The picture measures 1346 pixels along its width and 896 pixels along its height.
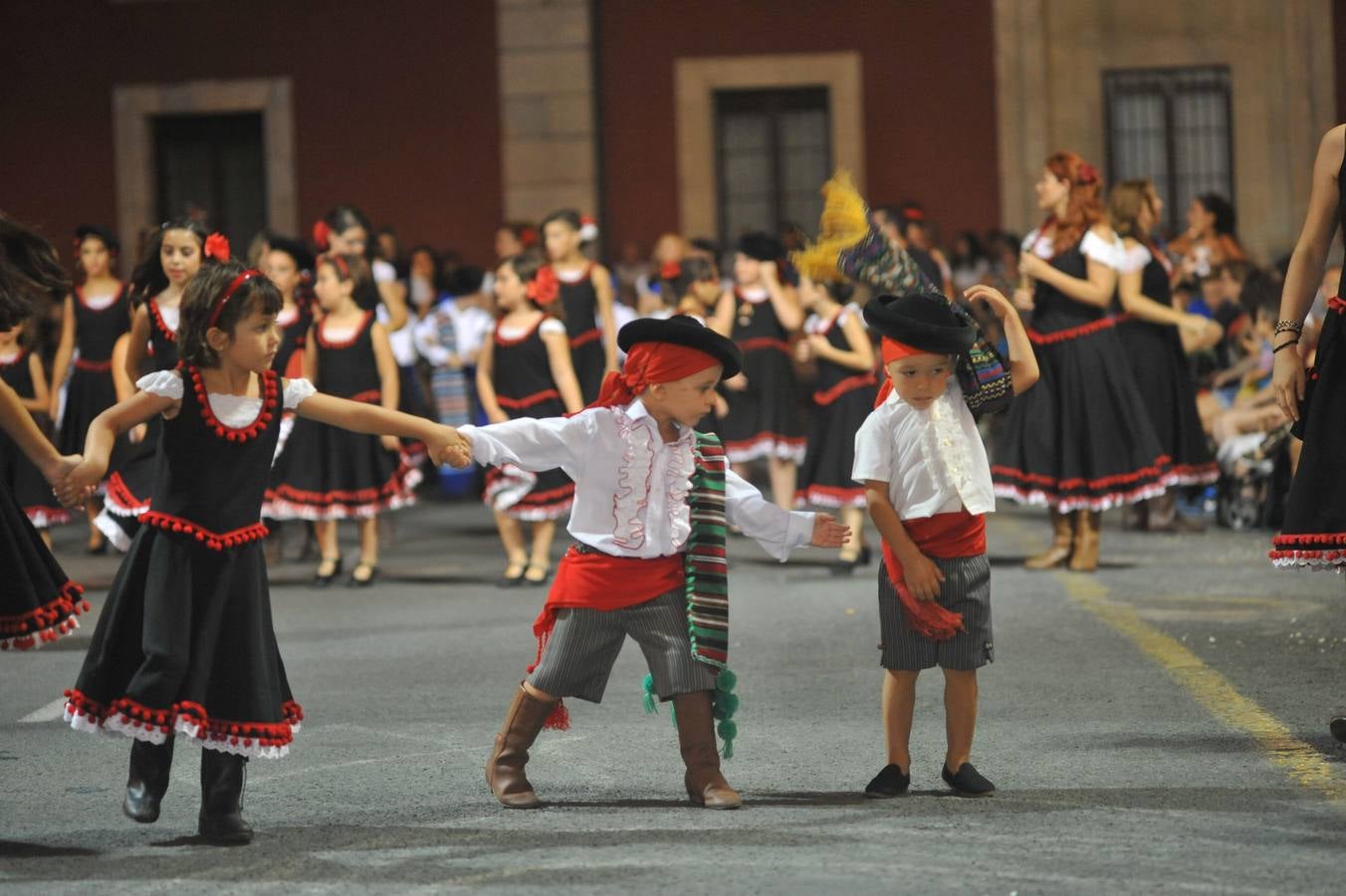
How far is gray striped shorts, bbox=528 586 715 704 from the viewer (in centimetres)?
543

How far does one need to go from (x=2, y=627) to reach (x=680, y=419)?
1812mm

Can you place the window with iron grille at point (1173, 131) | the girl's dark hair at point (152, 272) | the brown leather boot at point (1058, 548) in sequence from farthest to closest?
the window with iron grille at point (1173, 131) < the brown leather boot at point (1058, 548) < the girl's dark hair at point (152, 272)

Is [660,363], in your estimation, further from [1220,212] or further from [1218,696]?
[1220,212]

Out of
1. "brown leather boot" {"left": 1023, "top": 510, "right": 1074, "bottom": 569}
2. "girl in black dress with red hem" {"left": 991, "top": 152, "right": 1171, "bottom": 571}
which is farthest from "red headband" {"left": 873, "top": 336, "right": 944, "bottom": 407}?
"brown leather boot" {"left": 1023, "top": 510, "right": 1074, "bottom": 569}

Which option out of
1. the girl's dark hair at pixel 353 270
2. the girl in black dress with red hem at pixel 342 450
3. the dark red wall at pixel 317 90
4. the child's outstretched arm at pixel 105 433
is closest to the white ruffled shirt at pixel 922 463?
the child's outstretched arm at pixel 105 433

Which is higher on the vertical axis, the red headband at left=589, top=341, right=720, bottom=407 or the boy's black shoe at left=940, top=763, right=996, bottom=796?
the red headband at left=589, top=341, right=720, bottom=407

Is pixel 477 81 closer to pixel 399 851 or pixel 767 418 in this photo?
pixel 767 418

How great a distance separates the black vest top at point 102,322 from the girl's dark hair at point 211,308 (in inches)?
276

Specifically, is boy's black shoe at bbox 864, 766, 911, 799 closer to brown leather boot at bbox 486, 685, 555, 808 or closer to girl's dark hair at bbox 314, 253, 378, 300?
brown leather boot at bbox 486, 685, 555, 808

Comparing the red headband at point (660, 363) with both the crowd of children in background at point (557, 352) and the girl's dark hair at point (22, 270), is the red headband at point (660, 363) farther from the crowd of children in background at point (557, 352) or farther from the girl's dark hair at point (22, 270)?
the crowd of children in background at point (557, 352)

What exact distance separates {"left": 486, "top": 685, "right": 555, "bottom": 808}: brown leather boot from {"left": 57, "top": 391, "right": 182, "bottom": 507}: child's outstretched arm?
1205 millimetres

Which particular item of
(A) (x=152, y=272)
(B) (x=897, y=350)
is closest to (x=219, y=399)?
(B) (x=897, y=350)

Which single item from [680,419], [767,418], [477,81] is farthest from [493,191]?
[680,419]

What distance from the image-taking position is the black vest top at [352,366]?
1105 cm
